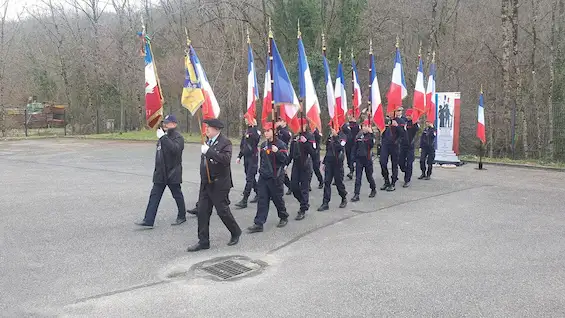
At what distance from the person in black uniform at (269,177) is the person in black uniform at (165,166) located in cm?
141

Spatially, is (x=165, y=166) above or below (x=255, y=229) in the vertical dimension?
above

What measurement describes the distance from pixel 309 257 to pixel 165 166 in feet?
9.86

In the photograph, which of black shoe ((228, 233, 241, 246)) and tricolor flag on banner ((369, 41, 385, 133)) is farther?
tricolor flag on banner ((369, 41, 385, 133))

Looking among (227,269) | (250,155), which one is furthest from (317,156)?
(227,269)

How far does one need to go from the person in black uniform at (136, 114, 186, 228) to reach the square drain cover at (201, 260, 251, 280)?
222 cm

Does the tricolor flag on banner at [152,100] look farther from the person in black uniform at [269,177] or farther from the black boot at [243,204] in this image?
the black boot at [243,204]

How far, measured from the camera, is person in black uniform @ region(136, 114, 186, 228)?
7.85 meters

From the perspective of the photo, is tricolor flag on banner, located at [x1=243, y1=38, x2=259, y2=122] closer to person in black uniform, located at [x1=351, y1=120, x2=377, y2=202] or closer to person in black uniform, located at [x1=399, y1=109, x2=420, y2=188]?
person in black uniform, located at [x1=351, y1=120, x2=377, y2=202]

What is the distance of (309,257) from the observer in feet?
20.9

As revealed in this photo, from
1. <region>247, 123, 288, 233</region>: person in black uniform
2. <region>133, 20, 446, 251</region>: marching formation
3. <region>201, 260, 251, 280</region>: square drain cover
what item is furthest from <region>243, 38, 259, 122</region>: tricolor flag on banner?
<region>201, 260, 251, 280</region>: square drain cover

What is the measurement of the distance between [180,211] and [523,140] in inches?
654

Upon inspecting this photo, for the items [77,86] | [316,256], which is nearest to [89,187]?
[316,256]

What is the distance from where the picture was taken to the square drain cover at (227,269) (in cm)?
573

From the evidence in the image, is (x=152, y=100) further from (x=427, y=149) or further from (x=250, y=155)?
(x=427, y=149)
